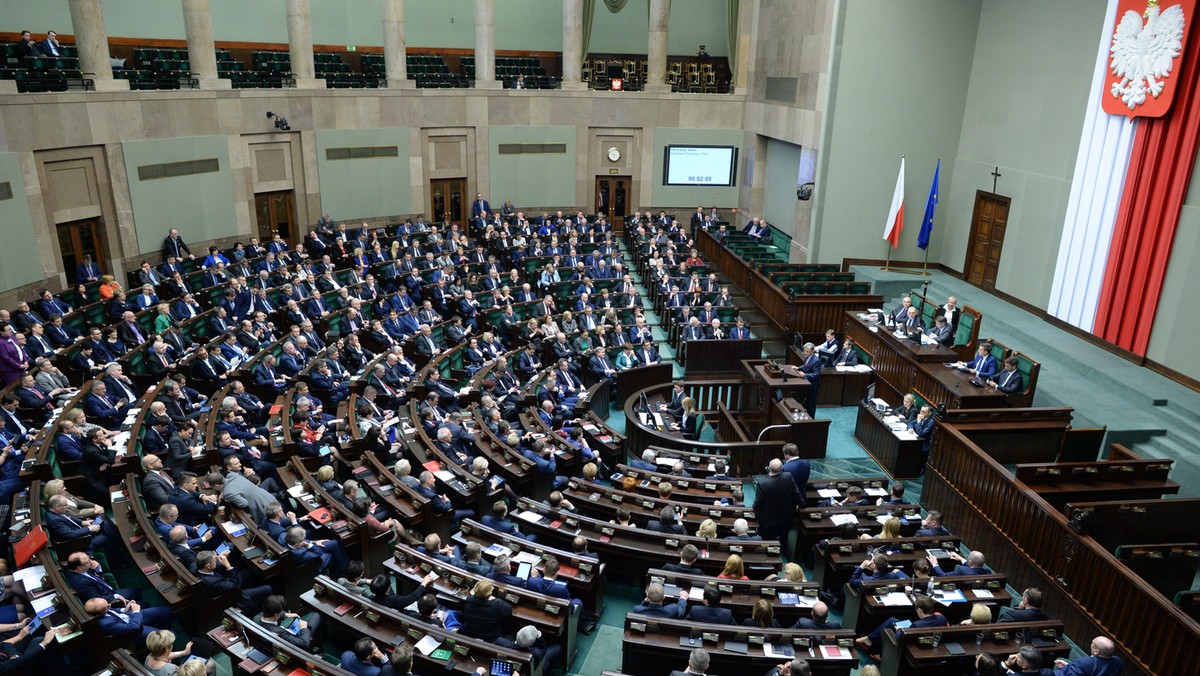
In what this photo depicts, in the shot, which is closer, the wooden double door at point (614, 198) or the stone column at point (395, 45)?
the stone column at point (395, 45)

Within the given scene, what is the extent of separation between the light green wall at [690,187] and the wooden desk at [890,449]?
14221 millimetres

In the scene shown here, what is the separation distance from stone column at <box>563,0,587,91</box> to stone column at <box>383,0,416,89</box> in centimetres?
459

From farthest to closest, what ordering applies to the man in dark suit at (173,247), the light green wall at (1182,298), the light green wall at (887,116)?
the light green wall at (887,116) → the man in dark suit at (173,247) → the light green wall at (1182,298)

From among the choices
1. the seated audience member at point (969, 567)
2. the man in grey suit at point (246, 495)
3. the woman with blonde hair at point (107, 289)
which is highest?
the woman with blonde hair at point (107, 289)

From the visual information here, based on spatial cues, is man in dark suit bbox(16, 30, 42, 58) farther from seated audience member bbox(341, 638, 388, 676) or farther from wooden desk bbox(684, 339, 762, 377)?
seated audience member bbox(341, 638, 388, 676)

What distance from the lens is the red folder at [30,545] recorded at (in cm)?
635

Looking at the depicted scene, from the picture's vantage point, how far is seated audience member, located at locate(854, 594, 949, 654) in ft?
21.2

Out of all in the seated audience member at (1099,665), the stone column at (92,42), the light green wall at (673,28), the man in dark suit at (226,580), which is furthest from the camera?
the light green wall at (673,28)

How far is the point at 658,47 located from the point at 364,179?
30.6 ft

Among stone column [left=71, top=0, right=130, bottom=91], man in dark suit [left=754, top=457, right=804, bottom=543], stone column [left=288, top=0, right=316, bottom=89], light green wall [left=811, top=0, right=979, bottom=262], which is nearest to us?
man in dark suit [left=754, top=457, right=804, bottom=543]

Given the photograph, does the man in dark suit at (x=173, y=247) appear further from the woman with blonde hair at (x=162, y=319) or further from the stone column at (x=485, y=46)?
the stone column at (x=485, y=46)

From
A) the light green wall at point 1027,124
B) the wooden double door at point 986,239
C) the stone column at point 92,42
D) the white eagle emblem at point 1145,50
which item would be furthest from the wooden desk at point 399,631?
the wooden double door at point 986,239

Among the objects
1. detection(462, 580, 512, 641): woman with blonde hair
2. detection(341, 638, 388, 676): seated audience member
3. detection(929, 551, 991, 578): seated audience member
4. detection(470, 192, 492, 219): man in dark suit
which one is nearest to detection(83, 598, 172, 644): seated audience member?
detection(341, 638, 388, 676): seated audience member

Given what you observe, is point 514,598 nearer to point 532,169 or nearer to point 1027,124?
point 1027,124
